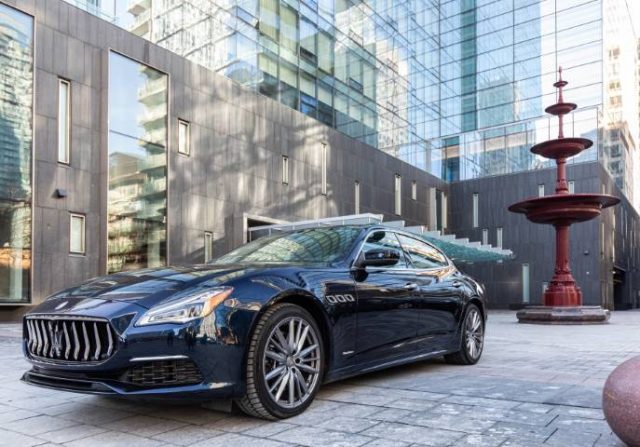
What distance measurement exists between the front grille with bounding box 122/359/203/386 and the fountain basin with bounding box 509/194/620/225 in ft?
50.2

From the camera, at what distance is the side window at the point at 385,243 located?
16.8ft

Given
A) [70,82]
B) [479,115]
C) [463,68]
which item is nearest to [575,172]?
[479,115]

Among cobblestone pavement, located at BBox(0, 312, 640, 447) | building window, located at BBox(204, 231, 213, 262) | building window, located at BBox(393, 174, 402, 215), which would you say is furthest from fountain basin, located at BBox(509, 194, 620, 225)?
building window, located at BBox(393, 174, 402, 215)

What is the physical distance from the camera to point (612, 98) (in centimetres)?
3912

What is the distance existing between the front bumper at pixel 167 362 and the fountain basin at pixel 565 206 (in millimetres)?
15093

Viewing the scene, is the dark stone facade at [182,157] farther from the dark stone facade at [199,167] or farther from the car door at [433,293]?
the car door at [433,293]

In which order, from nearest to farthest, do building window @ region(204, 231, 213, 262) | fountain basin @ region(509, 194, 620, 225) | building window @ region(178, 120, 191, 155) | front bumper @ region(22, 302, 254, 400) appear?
front bumper @ region(22, 302, 254, 400), fountain basin @ region(509, 194, 620, 225), building window @ region(178, 120, 191, 155), building window @ region(204, 231, 213, 262)

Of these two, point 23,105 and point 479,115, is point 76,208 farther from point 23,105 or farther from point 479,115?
point 479,115

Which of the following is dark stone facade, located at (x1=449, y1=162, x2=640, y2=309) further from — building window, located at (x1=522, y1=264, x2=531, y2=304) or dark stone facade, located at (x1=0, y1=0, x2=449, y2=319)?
dark stone facade, located at (x1=0, y1=0, x2=449, y2=319)

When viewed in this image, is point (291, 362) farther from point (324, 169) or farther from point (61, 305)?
point (324, 169)

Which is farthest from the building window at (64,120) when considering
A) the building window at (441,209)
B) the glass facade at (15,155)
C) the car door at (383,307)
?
the building window at (441,209)

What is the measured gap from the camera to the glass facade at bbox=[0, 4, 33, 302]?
1379cm

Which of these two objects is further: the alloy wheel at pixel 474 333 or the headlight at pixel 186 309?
the alloy wheel at pixel 474 333

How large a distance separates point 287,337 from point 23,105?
1313 centimetres
